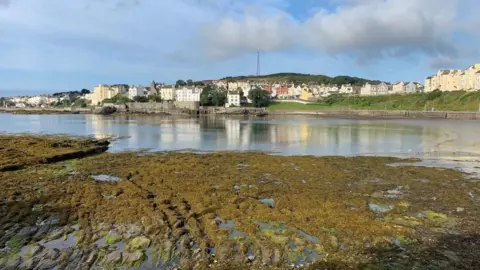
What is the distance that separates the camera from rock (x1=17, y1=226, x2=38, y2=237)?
8.26 metres

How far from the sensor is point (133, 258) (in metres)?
7.05

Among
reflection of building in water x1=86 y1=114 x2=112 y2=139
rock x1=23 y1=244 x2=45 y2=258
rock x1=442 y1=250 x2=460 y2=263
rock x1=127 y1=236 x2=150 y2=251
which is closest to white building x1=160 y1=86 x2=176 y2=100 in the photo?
reflection of building in water x1=86 y1=114 x2=112 y2=139

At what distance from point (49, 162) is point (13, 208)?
884cm

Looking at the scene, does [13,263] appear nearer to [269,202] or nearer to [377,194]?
[269,202]

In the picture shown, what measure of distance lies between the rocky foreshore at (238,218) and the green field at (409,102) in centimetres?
8037

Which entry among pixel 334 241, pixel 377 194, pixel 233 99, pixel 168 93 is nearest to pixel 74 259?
pixel 334 241

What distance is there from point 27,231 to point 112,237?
2068 millimetres

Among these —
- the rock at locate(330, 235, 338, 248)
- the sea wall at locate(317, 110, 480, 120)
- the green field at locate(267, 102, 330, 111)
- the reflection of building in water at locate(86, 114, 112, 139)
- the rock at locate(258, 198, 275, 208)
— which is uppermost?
the green field at locate(267, 102, 330, 111)

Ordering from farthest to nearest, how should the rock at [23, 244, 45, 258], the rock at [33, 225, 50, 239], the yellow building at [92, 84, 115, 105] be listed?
the yellow building at [92, 84, 115, 105] → the rock at [33, 225, 50, 239] → the rock at [23, 244, 45, 258]

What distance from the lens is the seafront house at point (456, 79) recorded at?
10225 centimetres

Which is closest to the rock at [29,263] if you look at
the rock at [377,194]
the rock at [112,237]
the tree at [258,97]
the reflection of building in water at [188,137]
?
the rock at [112,237]

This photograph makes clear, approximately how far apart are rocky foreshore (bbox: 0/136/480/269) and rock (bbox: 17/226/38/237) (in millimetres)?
22

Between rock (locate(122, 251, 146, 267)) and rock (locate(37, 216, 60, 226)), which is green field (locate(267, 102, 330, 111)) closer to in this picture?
rock (locate(37, 216, 60, 226))

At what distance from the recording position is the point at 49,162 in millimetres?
18391
